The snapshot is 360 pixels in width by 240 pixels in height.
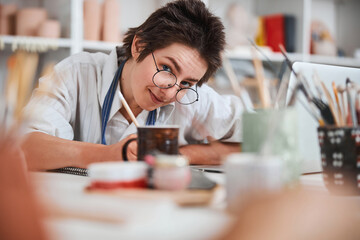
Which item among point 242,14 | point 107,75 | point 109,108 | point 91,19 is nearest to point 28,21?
point 91,19

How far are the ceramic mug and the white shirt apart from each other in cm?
68

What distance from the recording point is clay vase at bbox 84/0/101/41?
2592 mm

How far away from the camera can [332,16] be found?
374 cm

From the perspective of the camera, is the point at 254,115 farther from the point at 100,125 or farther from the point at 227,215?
the point at 100,125

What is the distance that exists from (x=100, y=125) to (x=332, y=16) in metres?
2.85

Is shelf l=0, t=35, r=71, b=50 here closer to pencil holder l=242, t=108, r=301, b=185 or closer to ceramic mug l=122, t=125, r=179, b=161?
ceramic mug l=122, t=125, r=179, b=161

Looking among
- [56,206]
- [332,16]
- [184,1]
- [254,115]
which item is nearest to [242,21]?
[332,16]

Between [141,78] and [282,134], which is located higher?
[141,78]

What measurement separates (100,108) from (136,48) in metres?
0.27

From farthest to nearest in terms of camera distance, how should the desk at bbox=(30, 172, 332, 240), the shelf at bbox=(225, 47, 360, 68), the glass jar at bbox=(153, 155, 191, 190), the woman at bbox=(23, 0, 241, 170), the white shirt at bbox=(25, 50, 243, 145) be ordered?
the shelf at bbox=(225, 47, 360, 68) < the white shirt at bbox=(25, 50, 243, 145) < the woman at bbox=(23, 0, 241, 170) < the glass jar at bbox=(153, 155, 191, 190) < the desk at bbox=(30, 172, 332, 240)

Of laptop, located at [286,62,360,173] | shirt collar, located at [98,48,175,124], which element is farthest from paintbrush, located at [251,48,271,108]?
shirt collar, located at [98,48,175,124]

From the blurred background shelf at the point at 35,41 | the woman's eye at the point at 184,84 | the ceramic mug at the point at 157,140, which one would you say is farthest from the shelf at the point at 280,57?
the ceramic mug at the point at 157,140

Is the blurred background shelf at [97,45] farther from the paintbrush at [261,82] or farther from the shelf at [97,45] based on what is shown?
the paintbrush at [261,82]

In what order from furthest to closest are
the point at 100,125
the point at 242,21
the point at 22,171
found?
the point at 242,21 < the point at 100,125 < the point at 22,171
